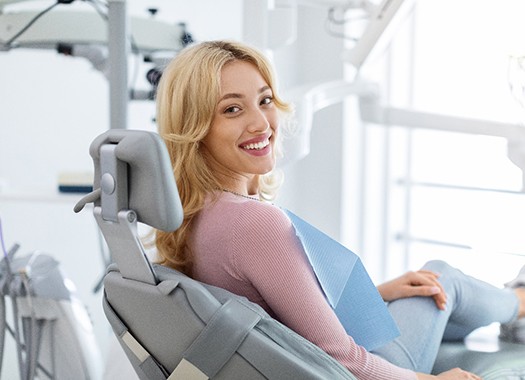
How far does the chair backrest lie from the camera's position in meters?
1.17

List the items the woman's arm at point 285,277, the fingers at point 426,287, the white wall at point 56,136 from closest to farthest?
the woman's arm at point 285,277 → the fingers at point 426,287 → the white wall at point 56,136

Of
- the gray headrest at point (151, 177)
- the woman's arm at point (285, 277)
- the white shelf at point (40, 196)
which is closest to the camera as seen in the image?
the gray headrest at point (151, 177)

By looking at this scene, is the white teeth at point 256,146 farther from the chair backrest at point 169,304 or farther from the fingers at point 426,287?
the fingers at point 426,287

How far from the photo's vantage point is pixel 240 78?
1.46 meters

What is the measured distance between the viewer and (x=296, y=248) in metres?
1.33

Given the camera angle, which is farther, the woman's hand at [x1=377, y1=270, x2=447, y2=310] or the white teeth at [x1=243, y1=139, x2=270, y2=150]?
the woman's hand at [x1=377, y1=270, x2=447, y2=310]

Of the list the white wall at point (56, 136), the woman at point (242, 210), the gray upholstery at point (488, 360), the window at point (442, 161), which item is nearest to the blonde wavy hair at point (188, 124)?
the woman at point (242, 210)

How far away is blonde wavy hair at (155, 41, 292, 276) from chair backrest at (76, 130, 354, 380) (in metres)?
0.16

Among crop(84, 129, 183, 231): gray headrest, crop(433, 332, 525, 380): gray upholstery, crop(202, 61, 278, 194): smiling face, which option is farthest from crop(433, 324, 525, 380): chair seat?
crop(84, 129, 183, 231): gray headrest

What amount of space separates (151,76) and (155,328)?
0.91 m

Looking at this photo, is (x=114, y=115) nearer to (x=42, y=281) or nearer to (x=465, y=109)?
(x=42, y=281)

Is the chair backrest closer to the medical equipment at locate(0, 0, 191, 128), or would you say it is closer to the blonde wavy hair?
the blonde wavy hair

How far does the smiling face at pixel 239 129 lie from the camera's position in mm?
1449

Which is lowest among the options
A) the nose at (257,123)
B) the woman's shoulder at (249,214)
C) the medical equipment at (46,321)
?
the medical equipment at (46,321)
